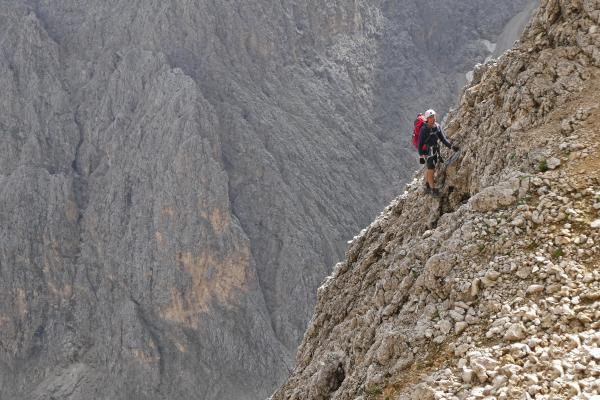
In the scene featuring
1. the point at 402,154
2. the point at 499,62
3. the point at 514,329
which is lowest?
the point at 514,329

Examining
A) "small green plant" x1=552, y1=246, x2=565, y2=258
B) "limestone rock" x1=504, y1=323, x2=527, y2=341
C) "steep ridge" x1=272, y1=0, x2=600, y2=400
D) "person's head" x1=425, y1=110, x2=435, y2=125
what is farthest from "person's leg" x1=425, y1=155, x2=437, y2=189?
"limestone rock" x1=504, y1=323, x2=527, y2=341

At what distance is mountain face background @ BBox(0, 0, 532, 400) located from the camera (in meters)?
66.2

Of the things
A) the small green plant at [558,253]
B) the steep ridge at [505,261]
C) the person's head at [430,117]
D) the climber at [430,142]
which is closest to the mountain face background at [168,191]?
the climber at [430,142]

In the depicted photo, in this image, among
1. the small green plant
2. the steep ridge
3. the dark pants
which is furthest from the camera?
the dark pants

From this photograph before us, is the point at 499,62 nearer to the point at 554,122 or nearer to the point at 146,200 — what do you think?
the point at 554,122

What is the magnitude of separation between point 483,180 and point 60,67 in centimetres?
7789

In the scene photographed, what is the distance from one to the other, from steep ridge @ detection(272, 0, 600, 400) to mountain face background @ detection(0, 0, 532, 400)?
54047 millimetres

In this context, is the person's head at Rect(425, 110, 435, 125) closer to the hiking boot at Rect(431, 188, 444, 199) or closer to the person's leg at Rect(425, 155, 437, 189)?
the person's leg at Rect(425, 155, 437, 189)

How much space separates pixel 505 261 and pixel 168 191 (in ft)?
206

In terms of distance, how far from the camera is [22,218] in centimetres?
6850

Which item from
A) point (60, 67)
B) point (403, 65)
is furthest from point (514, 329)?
point (403, 65)

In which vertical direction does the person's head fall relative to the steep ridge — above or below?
above

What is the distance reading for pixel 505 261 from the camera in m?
8.81

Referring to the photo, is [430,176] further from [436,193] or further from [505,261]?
[505,261]
